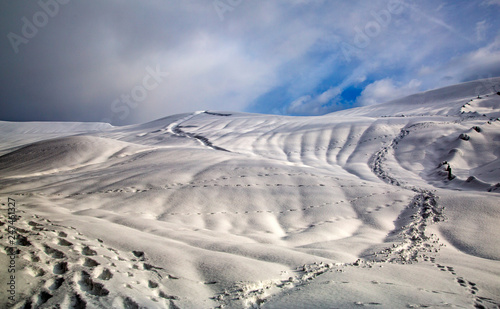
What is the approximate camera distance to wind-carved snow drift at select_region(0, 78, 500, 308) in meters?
2.28

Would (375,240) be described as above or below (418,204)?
below

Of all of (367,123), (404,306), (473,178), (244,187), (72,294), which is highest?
(367,123)

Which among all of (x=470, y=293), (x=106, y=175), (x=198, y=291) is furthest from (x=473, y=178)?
(x=106, y=175)

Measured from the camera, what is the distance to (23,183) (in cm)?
782

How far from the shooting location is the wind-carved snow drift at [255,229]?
2279 millimetres

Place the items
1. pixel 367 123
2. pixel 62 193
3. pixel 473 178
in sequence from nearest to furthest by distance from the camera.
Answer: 1. pixel 62 193
2. pixel 473 178
3. pixel 367 123

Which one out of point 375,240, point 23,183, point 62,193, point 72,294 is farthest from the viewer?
point 23,183

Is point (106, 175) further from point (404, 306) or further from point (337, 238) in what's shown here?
point (404, 306)

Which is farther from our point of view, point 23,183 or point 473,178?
point 473,178

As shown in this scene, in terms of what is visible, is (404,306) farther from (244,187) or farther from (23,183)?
(23,183)

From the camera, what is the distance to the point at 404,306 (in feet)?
6.88

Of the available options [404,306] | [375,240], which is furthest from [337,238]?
[404,306]

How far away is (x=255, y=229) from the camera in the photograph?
4.99 m

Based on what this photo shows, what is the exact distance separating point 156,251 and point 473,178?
30.9 ft
